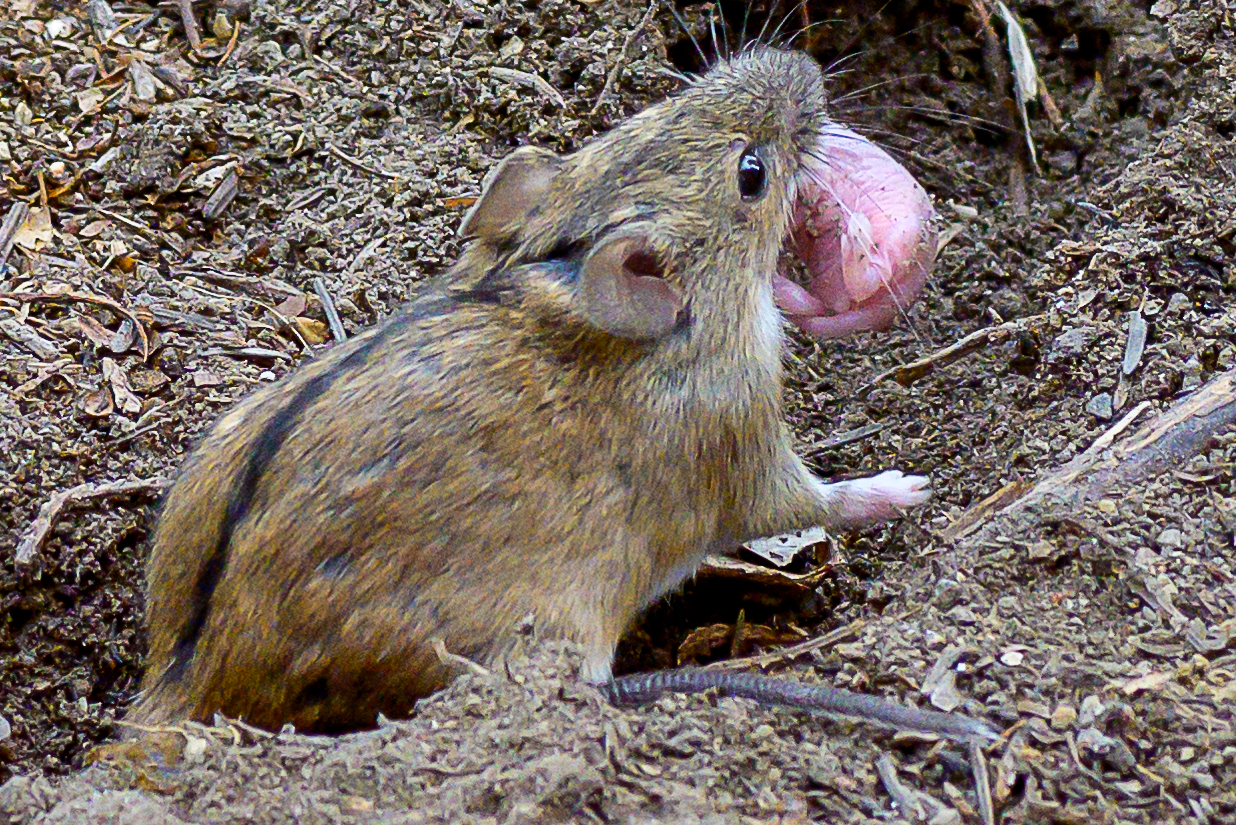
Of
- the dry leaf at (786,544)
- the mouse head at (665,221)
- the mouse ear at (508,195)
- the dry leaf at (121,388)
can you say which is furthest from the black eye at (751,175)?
the dry leaf at (121,388)

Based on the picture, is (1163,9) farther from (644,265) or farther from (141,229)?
(141,229)

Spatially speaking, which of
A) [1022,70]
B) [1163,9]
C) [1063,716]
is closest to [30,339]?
[1063,716]

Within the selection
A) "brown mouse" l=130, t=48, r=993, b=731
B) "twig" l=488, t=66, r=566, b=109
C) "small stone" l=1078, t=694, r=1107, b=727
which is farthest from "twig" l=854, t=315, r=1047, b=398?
"small stone" l=1078, t=694, r=1107, b=727

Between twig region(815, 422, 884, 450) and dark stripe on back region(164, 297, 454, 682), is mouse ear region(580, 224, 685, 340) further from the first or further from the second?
twig region(815, 422, 884, 450)

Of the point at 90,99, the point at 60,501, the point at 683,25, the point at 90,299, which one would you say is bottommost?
the point at 60,501

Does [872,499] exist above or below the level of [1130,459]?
below

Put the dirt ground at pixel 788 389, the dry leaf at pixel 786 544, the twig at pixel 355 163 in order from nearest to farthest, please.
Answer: the dirt ground at pixel 788 389, the dry leaf at pixel 786 544, the twig at pixel 355 163

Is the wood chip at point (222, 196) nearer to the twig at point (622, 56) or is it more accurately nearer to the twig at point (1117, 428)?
the twig at point (622, 56)
